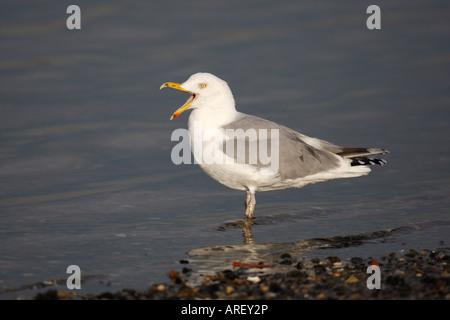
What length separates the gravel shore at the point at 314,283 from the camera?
21.7ft

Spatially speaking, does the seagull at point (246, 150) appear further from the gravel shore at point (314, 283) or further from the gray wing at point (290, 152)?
the gravel shore at point (314, 283)

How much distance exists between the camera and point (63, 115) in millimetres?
14562

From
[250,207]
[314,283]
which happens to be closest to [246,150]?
[250,207]

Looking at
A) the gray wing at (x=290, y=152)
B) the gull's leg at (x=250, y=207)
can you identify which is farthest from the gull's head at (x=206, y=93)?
the gull's leg at (x=250, y=207)

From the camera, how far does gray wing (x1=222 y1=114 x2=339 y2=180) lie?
9.41 metres

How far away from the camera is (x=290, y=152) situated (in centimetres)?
968

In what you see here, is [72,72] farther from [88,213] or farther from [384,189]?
[384,189]

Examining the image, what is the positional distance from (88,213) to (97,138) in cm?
355

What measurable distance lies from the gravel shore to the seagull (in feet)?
6.16

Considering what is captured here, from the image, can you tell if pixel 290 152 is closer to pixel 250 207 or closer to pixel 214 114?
pixel 250 207

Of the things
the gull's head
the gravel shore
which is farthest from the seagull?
the gravel shore

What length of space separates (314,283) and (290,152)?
3.02 meters

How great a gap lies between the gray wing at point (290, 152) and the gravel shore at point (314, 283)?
2092 mm
